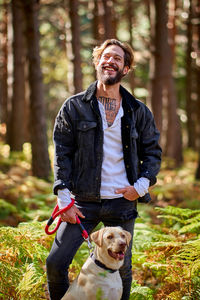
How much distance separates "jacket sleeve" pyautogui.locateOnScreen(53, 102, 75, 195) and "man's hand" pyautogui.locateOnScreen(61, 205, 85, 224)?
0.22m

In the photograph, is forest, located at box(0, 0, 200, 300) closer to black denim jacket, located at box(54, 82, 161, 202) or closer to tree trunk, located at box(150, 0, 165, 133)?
tree trunk, located at box(150, 0, 165, 133)

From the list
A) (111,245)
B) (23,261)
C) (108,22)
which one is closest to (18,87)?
(108,22)

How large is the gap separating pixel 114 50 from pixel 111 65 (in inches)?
6.6

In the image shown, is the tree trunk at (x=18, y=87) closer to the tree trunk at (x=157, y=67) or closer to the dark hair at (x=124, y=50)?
the tree trunk at (x=157, y=67)

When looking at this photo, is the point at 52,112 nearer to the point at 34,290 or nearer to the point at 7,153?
the point at 7,153

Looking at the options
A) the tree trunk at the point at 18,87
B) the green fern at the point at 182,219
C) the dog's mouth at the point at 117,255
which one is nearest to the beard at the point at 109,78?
the dog's mouth at the point at 117,255

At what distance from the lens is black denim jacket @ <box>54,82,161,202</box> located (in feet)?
11.9

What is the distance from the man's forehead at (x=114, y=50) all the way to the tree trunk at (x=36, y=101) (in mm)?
7727

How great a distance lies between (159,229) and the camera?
5.96 meters

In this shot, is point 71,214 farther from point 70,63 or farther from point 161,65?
point 161,65

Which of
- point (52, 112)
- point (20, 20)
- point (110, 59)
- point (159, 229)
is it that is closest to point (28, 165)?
point (20, 20)

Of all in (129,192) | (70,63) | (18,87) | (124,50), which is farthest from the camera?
(18,87)

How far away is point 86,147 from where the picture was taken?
3.68 metres

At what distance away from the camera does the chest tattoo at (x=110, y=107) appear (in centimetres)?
380
